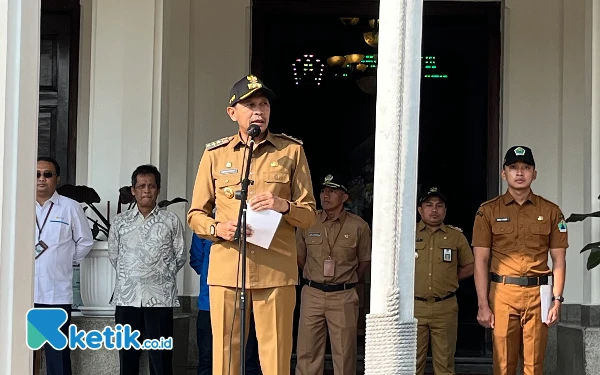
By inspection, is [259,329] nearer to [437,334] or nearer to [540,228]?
[540,228]

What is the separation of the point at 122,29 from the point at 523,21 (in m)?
3.62

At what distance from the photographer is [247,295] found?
4969mm

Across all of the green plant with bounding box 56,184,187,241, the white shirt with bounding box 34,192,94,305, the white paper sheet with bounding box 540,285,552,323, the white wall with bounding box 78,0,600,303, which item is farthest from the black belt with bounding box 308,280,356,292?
the white paper sheet with bounding box 540,285,552,323

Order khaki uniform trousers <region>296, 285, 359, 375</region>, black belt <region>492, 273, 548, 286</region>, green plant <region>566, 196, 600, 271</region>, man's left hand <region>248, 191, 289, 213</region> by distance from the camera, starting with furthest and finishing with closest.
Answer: khaki uniform trousers <region>296, 285, 359, 375</region> → green plant <region>566, 196, 600, 271</region> → black belt <region>492, 273, 548, 286</region> → man's left hand <region>248, 191, 289, 213</region>

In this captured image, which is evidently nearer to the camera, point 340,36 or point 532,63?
point 532,63

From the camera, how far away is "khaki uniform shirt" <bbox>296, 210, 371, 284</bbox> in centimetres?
783

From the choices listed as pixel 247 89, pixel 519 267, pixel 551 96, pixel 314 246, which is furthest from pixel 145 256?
pixel 551 96

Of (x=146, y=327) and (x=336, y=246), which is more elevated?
(x=336, y=246)

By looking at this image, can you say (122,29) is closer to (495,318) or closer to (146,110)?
(146,110)

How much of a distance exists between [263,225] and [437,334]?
9.97ft

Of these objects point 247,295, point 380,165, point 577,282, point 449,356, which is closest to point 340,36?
point 577,282

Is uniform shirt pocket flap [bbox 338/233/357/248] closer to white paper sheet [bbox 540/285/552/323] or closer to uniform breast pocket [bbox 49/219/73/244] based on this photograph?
white paper sheet [bbox 540/285/552/323]

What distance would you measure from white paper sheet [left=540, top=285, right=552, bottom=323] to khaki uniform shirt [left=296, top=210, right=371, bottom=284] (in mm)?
1864

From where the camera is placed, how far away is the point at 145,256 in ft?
23.4
